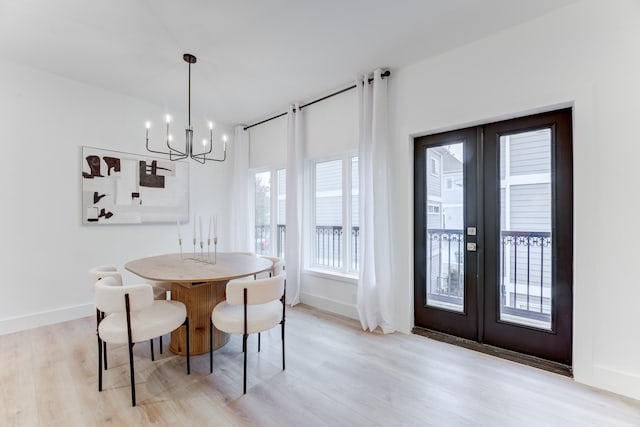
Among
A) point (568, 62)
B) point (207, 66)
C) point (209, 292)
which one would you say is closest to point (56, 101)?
point (207, 66)

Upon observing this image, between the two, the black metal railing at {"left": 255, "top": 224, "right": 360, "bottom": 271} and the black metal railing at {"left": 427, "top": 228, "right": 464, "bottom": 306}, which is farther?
the black metal railing at {"left": 255, "top": 224, "right": 360, "bottom": 271}

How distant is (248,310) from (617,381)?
2.69 meters

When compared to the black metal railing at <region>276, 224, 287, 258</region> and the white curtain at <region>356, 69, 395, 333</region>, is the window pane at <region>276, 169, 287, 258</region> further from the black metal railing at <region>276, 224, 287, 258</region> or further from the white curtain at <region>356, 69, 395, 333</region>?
the white curtain at <region>356, 69, 395, 333</region>

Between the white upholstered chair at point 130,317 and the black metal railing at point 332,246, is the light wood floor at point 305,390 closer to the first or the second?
the white upholstered chair at point 130,317

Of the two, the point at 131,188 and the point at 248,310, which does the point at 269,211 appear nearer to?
the point at 131,188

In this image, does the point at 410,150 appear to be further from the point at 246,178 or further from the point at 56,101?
the point at 56,101

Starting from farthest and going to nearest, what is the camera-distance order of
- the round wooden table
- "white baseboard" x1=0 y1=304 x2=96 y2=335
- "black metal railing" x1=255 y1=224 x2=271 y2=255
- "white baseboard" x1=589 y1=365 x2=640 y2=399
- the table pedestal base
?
"black metal railing" x1=255 y1=224 x2=271 y2=255
"white baseboard" x1=0 y1=304 x2=96 y2=335
the table pedestal base
the round wooden table
"white baseboard" x1=589 y1=365 x2=640 y2=399

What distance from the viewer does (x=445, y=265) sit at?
9.70 feet

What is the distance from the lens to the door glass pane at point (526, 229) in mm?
2393

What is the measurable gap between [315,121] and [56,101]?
3094 millimetres

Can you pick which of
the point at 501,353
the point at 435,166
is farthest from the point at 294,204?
the point at 501,353

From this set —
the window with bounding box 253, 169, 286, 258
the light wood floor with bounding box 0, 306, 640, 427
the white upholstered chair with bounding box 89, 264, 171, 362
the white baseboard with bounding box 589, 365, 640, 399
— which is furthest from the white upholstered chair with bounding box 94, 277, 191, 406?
the white baseboard with bounding box 589, 365, 640, 399

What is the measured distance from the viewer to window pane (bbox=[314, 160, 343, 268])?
383 cm

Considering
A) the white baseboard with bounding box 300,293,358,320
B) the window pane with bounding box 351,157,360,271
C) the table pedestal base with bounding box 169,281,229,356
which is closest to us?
the table pedestal base with bounding box 169,281,229,356
